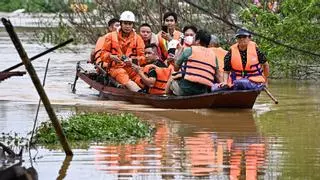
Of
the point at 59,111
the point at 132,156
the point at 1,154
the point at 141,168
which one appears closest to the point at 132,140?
the point at 132,156

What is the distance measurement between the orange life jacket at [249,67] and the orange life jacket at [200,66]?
0.35m

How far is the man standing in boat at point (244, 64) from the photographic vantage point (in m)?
17.3

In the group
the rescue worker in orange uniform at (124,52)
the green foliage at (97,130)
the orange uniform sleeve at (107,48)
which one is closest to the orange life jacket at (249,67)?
the rescue worker in orange uniform at (124,52)

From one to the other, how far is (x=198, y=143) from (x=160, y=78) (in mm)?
5643

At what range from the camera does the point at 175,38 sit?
20.4m

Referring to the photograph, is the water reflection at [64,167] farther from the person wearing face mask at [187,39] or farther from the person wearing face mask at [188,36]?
the person wearing face mask at [188,36]

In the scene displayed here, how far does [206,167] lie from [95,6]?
20.7 metres

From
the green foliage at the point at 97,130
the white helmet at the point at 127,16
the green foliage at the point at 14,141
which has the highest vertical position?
the white helmet at the point at 127,16

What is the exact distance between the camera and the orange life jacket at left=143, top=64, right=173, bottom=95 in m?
18.7

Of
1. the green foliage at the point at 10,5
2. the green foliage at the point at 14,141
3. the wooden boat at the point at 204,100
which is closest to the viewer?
the green foliage at the point at 14,141

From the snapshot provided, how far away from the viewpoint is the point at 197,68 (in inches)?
682

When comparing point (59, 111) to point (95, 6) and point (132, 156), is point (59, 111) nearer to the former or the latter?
point (132, 156)

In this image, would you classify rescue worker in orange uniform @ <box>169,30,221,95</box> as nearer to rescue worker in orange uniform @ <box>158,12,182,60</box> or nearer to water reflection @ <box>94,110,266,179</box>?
water reflection @ <box>94,110,266,179</box>

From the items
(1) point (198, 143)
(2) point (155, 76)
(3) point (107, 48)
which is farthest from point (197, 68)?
(1) point (198, 143)
